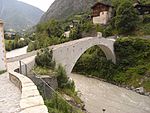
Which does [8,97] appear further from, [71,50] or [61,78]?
[71,50]

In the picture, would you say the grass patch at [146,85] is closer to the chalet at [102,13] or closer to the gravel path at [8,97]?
the gravel path at [8,97]

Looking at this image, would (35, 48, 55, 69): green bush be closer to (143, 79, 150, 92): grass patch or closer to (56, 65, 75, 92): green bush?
(56, 65, 75, 92): green bush

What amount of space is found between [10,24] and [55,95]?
158 metres

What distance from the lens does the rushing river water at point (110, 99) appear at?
16.7m

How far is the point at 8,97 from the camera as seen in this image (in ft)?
23.9

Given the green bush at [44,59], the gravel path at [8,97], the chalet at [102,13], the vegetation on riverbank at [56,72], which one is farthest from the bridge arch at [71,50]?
the chalet at [102,13]

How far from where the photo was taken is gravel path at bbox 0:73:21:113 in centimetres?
604

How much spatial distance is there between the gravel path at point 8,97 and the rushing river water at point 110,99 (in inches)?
296

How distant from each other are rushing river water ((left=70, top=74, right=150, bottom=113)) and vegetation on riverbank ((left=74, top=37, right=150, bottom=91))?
5.17 feet

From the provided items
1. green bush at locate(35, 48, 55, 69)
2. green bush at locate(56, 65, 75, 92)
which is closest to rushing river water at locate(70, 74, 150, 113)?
green bush at locate(56, 65, 75, 92)

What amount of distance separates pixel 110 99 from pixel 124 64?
8.77m

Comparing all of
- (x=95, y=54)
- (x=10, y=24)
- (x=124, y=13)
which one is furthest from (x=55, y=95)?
(x=10, y=24)

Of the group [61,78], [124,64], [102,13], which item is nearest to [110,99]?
[61,78]

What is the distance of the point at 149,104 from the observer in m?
18.3
